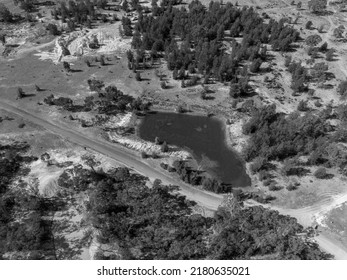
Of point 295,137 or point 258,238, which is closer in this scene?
point 258,238

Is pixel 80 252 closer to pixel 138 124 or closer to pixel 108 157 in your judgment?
pixel 108 157

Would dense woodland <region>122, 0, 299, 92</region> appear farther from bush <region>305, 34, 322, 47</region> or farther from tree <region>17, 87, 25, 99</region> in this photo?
tree <region>17, 87, 25, 99</region>

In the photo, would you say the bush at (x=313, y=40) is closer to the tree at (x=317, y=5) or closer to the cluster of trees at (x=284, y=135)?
the tree at (x=317, y=5)

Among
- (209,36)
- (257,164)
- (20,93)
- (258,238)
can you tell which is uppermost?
(209,36)

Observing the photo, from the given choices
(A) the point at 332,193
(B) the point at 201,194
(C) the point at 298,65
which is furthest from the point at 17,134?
(C) the point at 298,65

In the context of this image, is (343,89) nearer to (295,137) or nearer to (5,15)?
(295,137)

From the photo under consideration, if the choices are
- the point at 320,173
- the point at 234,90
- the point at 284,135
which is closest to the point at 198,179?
the point at 284,135

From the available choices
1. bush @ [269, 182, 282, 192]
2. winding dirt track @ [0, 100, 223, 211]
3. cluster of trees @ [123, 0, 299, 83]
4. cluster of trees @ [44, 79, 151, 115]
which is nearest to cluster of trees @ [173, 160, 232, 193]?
winding dirt track @ [0, 100, 223, 211]
